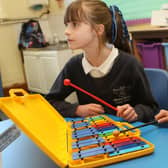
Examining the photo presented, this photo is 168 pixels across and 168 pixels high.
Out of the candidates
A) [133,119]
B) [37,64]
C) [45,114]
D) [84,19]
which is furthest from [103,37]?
[37,64]

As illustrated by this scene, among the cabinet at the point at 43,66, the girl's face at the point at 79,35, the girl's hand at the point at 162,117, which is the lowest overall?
the cabinet at the point at 43,66

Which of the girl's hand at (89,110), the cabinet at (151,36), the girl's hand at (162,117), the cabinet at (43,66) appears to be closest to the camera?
the girl's hand at (162,117)

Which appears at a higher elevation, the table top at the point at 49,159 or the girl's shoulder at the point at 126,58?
the girl's shoulder at the point at 126,58

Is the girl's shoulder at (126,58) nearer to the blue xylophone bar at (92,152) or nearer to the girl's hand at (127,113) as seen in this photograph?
the girl's hand at (127,113)

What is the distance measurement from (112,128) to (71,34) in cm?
48

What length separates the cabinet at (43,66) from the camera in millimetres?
3557

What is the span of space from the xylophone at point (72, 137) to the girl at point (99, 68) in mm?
264

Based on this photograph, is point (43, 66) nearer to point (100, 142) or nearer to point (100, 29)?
point (100, 29)

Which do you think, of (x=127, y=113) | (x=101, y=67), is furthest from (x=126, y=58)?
(x=127, y=113)

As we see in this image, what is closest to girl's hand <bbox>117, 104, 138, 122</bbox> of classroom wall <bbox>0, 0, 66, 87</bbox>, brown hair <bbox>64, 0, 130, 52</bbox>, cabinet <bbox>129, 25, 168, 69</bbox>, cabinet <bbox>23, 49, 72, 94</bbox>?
brown hair <bbox>64, 0, 130, 52</bbox>

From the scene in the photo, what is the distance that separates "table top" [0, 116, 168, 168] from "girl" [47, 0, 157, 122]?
0.84 ft

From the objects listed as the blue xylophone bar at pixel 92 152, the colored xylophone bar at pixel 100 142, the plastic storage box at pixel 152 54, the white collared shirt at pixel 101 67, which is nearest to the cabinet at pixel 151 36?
the plastic storage box at pixel 152 54

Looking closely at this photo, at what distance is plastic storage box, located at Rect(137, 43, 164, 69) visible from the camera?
8.27ft

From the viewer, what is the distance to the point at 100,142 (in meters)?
0.75
